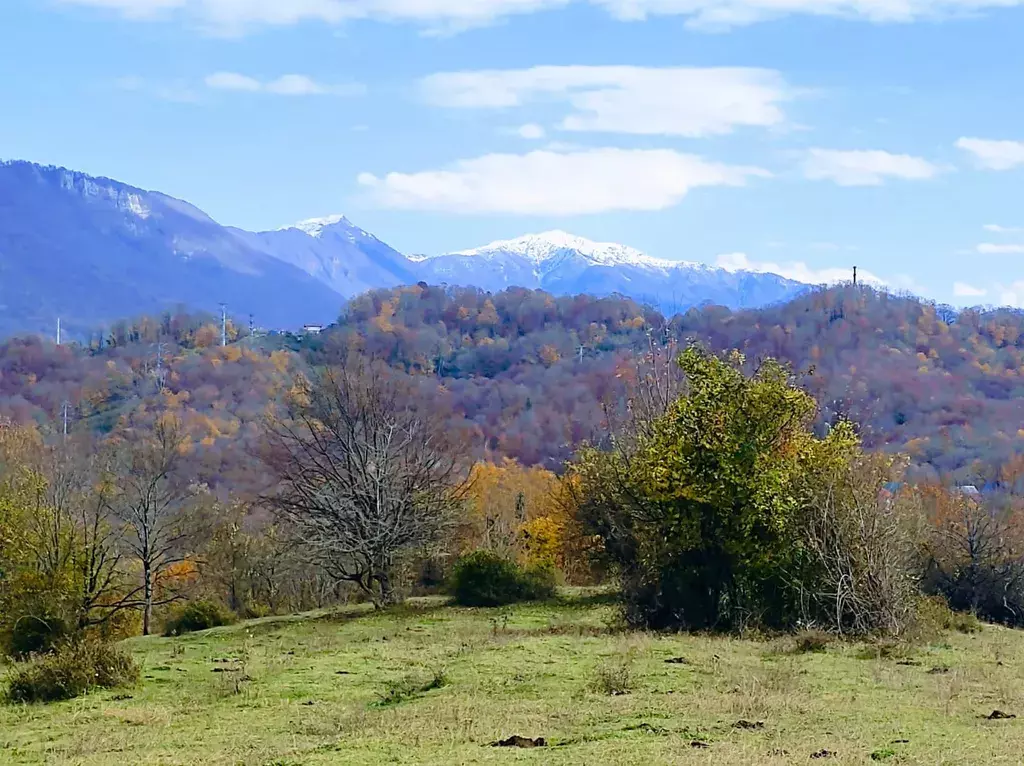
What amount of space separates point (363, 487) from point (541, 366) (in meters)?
99.9

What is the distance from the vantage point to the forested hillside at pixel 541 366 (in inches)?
3871

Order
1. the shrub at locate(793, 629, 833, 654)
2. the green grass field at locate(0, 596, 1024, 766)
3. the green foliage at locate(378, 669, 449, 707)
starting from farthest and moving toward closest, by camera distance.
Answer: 1. the shrub at locate(793, 629, 833, 654)
2. the green foliage at locate(378, 669, 449, 707)
3. the green grass field at locate(0, 596, 1024, 766)

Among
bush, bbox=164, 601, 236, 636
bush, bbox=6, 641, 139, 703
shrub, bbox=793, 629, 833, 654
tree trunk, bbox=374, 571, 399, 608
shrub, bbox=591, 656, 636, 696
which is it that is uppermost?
shrub, bbox=591, 656, 636, 696

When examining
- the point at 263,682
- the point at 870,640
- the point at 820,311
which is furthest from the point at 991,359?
the point at 263,682

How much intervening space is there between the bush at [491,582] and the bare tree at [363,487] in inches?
60.9

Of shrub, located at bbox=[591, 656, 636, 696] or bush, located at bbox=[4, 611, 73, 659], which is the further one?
bush, located at bbox=[4, 611, 73, 659]

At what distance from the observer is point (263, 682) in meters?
17.3

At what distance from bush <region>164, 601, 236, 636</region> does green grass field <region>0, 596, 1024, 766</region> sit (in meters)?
9.59

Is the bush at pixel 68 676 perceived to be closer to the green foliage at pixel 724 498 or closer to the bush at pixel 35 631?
the bush at pixel 35 631

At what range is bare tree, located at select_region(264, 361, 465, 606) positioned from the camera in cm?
3316

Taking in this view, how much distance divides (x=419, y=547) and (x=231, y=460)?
61105 millimetres

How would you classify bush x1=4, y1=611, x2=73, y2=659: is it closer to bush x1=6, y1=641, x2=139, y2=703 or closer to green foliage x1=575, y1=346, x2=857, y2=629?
bush x1=6, y1=641, x2=139, y2=703

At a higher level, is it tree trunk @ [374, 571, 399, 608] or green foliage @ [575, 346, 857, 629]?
green foliage @ [575, 346, 857, 629]

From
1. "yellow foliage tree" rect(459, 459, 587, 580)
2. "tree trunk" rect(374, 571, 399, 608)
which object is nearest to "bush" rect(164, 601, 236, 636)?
"tree trunk" rect(374, 571, 399, 608)
